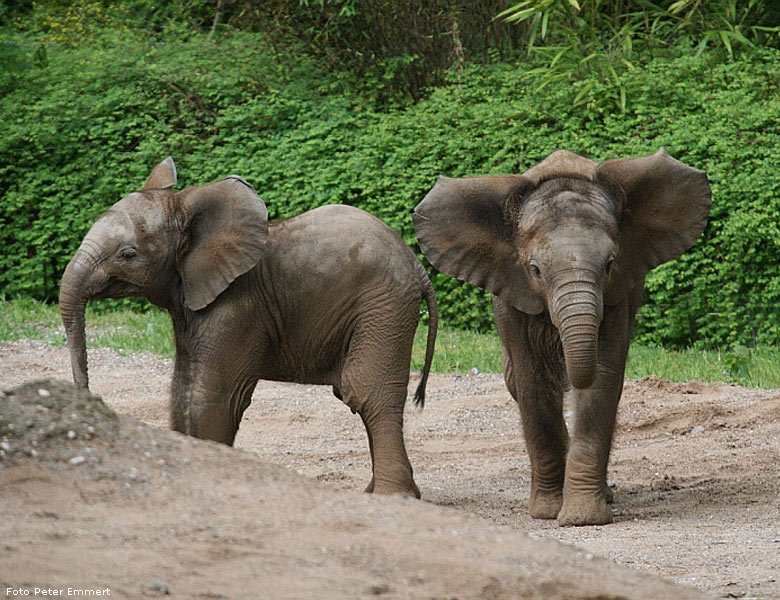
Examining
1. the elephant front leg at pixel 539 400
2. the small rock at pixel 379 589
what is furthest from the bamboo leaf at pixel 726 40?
the small rock at pixel 379 589

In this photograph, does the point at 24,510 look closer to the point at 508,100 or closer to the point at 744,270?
the point at 744,270

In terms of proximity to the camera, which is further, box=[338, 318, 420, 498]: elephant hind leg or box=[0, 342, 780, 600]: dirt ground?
box=[338, 318, 420, 498]: elephant hind leg

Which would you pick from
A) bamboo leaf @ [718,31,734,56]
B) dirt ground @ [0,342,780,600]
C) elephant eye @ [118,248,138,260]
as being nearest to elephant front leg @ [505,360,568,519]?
dirt ground @ [0,342,780,600]

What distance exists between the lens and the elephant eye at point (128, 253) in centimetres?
748

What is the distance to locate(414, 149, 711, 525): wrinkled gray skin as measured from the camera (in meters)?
7.10

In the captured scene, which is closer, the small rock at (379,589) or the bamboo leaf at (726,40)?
the small rock at (379,589)

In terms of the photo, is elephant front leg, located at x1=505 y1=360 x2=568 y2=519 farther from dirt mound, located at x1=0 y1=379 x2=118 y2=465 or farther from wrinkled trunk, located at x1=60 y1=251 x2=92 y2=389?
dirt mound, located at x1=0 y1=379 x2=118 y2=465

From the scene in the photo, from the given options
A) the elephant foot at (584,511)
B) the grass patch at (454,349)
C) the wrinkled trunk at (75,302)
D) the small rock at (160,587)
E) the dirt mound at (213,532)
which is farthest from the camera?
the grass patch at (454,349)

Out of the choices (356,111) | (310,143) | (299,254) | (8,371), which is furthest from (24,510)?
(356,111)

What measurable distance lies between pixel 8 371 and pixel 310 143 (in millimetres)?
5276

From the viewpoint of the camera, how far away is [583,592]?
396cm

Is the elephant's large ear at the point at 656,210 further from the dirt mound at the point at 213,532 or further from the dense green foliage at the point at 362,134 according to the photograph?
the dense green foliage at the point at 362,134

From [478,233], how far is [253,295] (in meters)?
1.30

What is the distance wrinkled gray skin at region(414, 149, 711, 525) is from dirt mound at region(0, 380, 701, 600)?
267 cm
